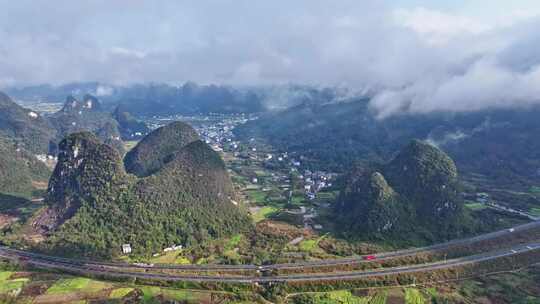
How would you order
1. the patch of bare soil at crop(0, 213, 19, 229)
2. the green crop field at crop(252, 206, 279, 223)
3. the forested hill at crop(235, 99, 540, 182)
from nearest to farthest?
the patch of bare soil at crop(0, 213, 19, 229) < the green crop field at crop(252, 206, 279, 223) < the forested hill at crop(235, 99, 540, 182)

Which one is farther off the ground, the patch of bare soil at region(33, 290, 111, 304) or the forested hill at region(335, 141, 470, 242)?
the forested hill at region(335, 141, 470, 242)

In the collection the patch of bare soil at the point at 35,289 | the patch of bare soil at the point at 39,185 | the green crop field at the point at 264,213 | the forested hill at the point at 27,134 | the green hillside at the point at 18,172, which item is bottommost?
the patch of bare soil at the point at 35,289

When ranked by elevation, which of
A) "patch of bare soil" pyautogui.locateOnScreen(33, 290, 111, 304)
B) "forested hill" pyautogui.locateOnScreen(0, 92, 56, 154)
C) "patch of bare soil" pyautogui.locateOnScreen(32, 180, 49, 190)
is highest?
"forested hill" pyautogui.locateOnScreen(0, 92, 56, 154)

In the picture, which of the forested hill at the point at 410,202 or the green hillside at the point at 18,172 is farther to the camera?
the green hillside at the point at 18,172

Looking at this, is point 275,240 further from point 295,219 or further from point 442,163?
point 442,163

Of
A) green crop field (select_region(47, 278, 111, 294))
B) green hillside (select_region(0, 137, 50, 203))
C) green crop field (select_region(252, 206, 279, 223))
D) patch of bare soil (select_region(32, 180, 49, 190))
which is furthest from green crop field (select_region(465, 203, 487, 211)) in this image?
patch of bare soil (select_region(32, 180, 49, 190))

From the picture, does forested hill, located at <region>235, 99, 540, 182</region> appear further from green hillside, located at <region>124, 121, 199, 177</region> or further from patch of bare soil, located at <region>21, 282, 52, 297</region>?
patch of bare soil, located at <region>21, 282, 52, 297</region>

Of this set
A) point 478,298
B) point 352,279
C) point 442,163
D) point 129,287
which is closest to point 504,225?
point 442,163

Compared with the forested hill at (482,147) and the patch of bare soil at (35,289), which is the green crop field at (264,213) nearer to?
the patch of bare soil at (35,289)

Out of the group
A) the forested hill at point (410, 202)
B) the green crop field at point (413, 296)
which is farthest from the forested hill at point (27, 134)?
the green crop field at point (413, 296)
